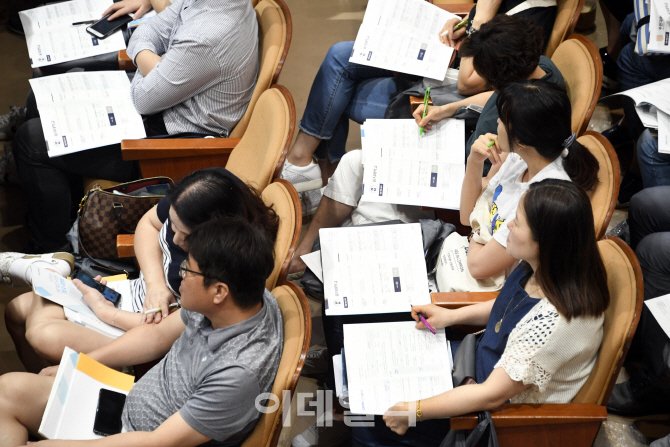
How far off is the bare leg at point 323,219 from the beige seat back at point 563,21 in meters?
1.13

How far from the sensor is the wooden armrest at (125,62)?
2824 mm

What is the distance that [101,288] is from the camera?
83.7 inches

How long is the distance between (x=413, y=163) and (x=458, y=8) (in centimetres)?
101

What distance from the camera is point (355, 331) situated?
1.86m

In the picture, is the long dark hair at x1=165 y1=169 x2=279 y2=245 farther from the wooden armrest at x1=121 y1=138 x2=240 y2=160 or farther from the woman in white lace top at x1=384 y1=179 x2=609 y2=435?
the woman in white lace top at x1=384 y1=179 x2=609 y2=435

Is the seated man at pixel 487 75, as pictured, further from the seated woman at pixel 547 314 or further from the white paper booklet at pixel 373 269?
the seated woman at pixel 547 314

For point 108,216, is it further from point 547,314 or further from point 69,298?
point 547,314

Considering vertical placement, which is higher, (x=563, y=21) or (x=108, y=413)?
(x=563, y=21)

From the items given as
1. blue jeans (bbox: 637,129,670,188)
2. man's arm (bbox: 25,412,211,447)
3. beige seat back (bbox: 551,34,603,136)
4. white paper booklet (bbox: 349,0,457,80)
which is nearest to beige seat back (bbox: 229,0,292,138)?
white paper booklet (bbox: 349,0,457,80)

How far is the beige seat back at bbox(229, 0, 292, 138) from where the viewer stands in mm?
2514

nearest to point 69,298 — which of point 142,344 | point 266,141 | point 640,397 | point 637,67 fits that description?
point 142,344

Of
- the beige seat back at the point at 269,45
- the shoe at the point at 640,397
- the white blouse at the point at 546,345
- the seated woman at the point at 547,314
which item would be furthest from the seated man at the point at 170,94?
the shoe at the point at 640,397

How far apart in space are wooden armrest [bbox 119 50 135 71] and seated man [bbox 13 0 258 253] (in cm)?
8

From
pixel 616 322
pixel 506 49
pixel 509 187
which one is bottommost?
pixel 616 322
